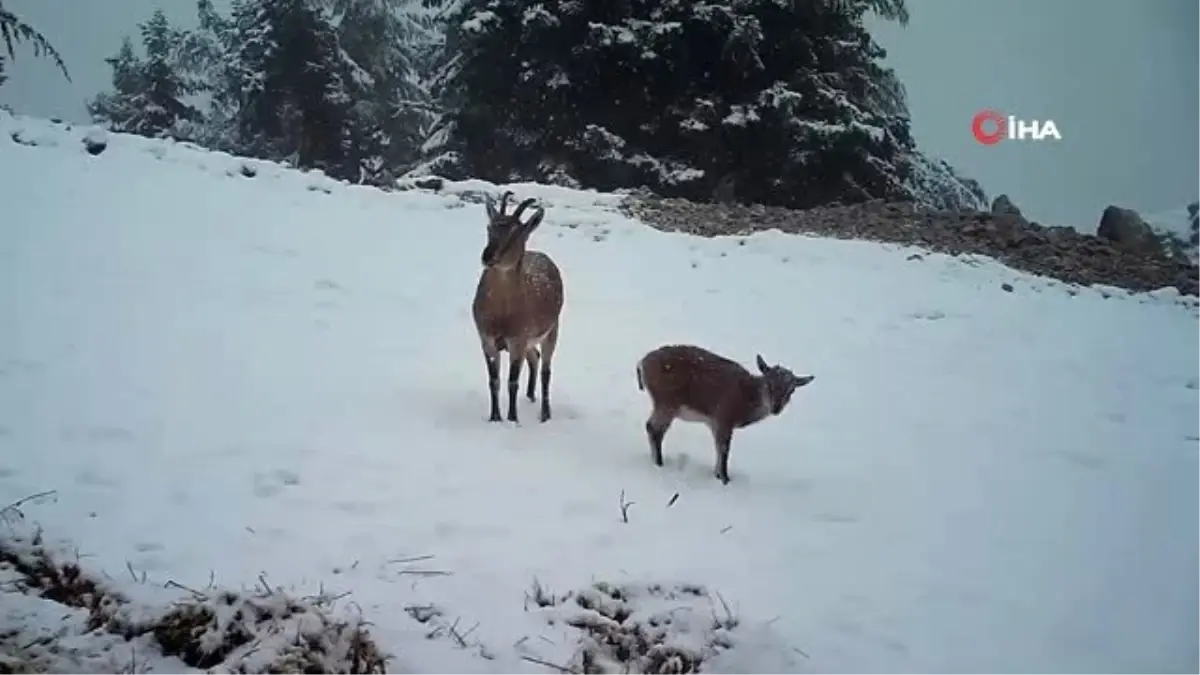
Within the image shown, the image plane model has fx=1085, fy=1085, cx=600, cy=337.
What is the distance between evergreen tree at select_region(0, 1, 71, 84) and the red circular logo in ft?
8.98

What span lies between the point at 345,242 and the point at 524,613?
7316 mm

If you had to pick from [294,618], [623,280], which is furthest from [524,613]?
[623,280]

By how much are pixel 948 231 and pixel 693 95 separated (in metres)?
4.85

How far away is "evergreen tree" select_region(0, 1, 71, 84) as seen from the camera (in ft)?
10.8

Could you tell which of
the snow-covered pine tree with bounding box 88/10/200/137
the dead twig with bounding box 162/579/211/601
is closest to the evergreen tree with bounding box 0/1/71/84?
the snow-covered pine tree with bounding box 88/10/200/137

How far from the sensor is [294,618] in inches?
102

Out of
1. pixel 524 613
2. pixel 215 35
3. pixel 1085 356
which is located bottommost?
pixel 524 613

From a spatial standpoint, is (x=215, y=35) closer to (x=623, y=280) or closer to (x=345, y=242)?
(x=345, y=242)

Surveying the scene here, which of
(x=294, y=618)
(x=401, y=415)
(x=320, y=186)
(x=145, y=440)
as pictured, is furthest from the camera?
(x=320, y=186)

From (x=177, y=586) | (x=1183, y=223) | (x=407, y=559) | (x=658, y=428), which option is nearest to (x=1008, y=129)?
(x=1183, y=223)

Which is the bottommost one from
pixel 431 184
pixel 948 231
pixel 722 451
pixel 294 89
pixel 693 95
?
pixel 722 451

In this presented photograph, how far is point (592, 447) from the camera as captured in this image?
5.43 meters

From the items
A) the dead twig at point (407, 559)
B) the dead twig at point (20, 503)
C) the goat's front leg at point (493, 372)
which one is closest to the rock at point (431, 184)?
the goat's front leg at point (493, 372)

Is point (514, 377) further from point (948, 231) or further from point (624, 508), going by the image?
point (948, 231)
